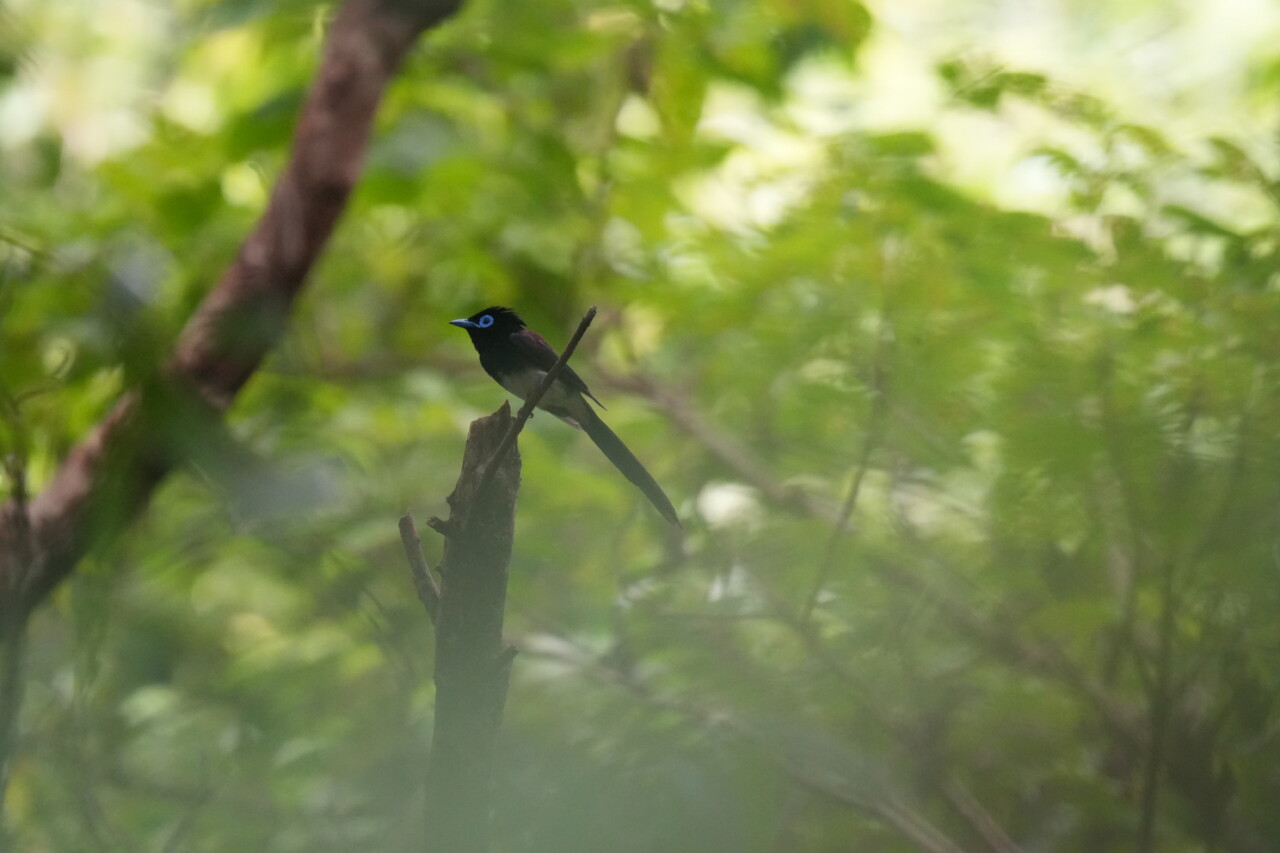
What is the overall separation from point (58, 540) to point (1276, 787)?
6.82 feet

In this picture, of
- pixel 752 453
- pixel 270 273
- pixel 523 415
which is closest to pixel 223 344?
pixel 270 273

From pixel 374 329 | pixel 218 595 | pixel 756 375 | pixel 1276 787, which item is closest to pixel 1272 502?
pixel 1276 787

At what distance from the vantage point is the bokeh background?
6.24 ft

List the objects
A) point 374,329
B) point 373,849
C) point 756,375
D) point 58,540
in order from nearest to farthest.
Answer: point 58,540, point 373,849, point 756,375, point 374,329

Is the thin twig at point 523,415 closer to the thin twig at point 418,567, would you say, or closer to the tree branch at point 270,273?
the thin twig at point 418,567

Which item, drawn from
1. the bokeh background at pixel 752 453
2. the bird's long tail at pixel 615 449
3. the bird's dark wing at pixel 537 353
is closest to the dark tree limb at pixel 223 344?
the bokeh background at pixel 752 453

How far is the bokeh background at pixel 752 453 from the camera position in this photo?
6.24ft

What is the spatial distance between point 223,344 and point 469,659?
0.50 m

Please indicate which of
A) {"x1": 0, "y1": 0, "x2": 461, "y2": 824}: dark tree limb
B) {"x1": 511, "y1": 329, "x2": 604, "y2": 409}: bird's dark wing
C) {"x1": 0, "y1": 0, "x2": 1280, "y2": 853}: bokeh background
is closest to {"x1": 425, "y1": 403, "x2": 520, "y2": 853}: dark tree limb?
{"x1": 0, "y1": 0, "x2": 461, "y2": 824}: dark tree limb

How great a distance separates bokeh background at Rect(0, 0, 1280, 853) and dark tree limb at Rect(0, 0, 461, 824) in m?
0.18

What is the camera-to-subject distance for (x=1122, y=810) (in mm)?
2025

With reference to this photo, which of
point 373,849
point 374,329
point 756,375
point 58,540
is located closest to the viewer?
point 58,540

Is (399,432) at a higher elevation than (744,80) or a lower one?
lower

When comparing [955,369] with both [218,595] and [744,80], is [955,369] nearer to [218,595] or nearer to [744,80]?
[744,80]
